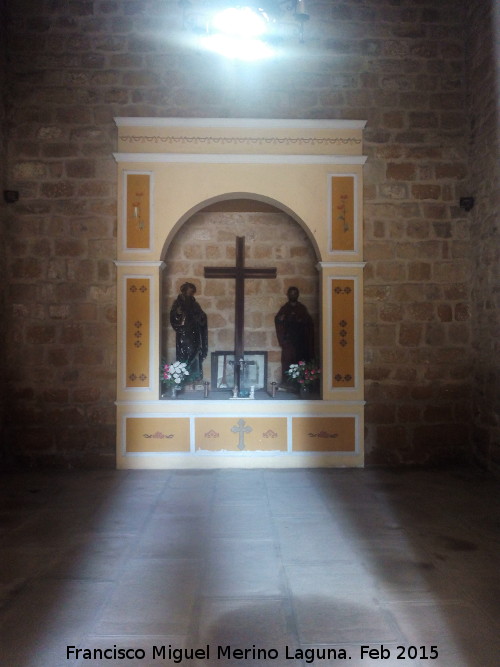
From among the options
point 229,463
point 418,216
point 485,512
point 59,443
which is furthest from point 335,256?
point 59,443

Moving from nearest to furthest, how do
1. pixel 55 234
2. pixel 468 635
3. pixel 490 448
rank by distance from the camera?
pixel 468 635
pixel 490 448
pixel 55 234

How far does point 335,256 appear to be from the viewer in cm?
513

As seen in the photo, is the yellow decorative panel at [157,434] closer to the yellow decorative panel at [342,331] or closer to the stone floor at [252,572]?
the stone floor at [252,572]

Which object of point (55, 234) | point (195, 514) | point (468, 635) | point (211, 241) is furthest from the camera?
point (211, 241)

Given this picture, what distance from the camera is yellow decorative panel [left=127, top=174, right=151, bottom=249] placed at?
5082 mm

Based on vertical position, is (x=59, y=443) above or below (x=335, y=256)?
below

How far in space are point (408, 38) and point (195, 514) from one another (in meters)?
5.24

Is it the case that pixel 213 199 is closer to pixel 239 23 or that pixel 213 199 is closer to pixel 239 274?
pixel 239 274

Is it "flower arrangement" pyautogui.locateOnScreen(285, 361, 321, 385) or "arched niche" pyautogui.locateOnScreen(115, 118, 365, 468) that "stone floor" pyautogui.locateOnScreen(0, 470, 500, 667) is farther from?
"flower arrangement" pyautogui.locateOnScreen(285, 361, 321, 385)

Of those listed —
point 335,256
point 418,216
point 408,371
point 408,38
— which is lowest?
point 408,371

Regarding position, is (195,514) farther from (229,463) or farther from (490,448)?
(490,448)

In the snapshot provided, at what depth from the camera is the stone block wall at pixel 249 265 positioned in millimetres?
6078

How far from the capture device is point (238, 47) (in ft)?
13.1

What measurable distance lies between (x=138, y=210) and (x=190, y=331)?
147 centimetres
